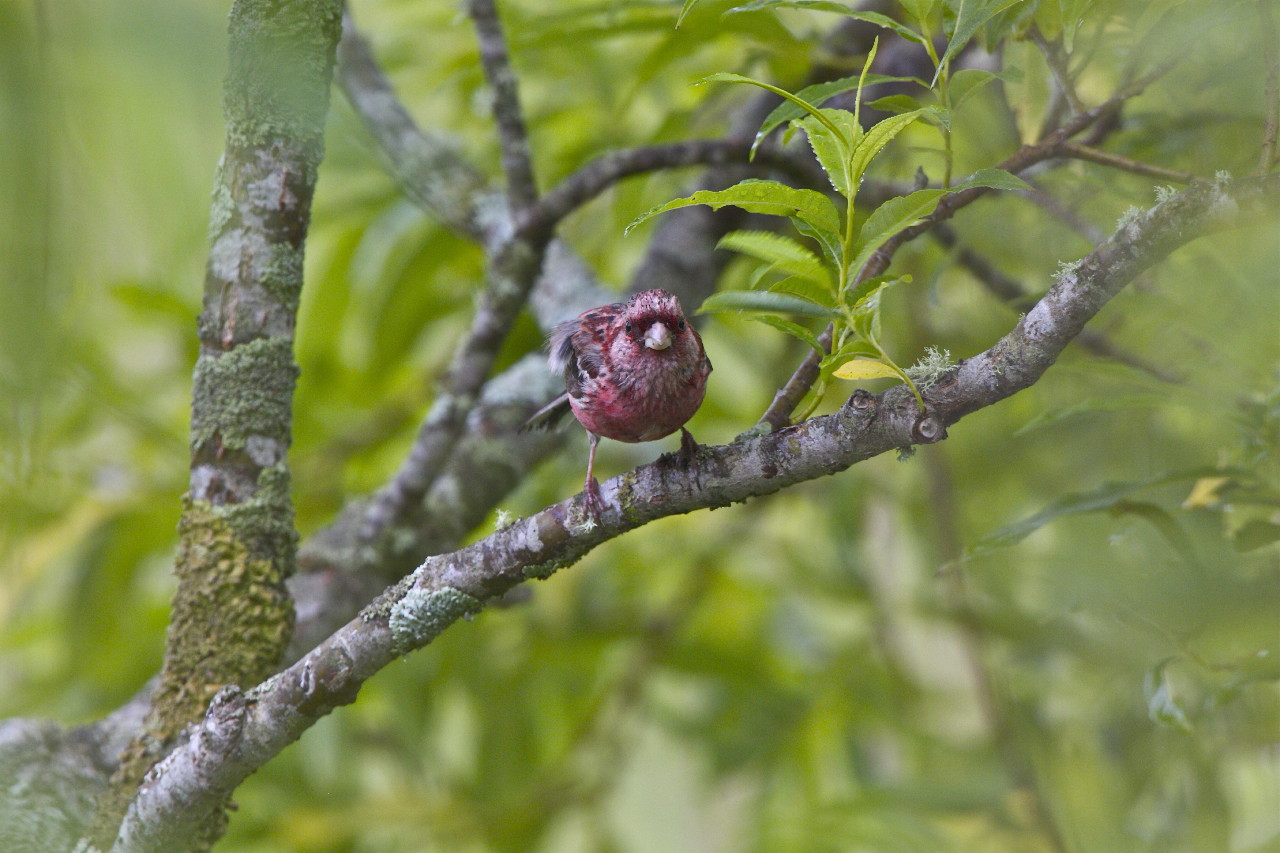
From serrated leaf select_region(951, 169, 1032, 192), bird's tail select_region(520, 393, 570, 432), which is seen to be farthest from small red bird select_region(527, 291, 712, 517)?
serrated leaf select_region(951, 169, 1032, 192)

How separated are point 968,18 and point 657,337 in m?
0.77

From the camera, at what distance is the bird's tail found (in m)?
2.18

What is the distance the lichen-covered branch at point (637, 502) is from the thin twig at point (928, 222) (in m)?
0.09

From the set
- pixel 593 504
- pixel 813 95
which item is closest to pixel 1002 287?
pixel 813 95

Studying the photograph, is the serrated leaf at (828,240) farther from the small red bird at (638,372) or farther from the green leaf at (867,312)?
the small red bird at (638,372)

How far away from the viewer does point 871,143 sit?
1247 millimetres

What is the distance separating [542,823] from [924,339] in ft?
6.85

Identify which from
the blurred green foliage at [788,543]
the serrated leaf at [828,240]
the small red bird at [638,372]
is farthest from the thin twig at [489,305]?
the serrated leaf at [828,240]

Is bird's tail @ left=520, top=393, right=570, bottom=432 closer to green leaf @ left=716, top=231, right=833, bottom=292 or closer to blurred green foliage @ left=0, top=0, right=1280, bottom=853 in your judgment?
blurred green foliage @ left=0, top=0, right=1280, bottom=853

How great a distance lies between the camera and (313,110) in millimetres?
1631

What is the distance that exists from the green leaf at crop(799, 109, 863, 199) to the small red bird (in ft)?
1.99

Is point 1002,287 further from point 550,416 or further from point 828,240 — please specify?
point 828,240

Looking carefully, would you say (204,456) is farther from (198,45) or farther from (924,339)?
(924,339)

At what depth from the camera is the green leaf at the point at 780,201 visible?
3.84 feet
